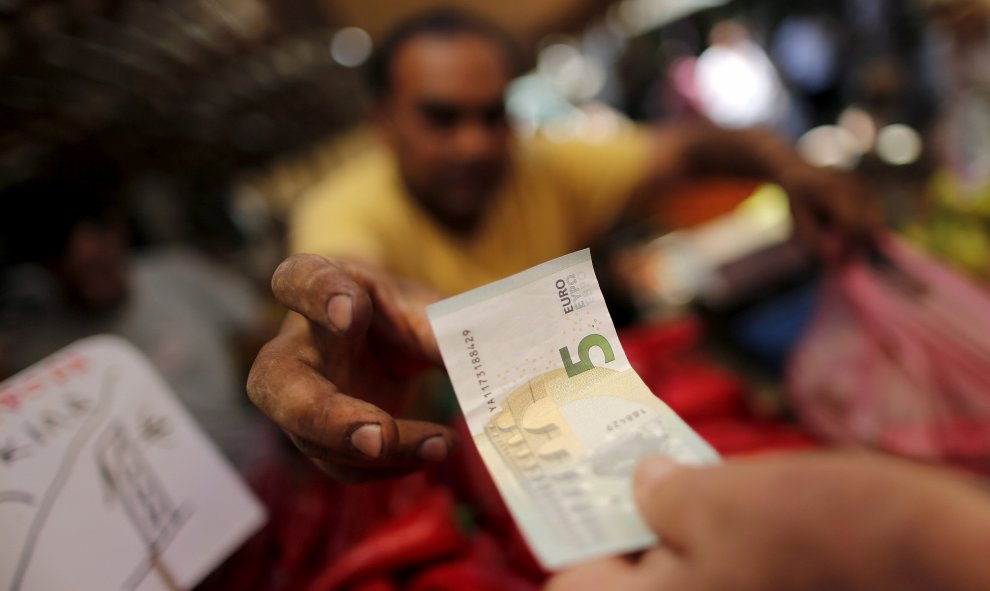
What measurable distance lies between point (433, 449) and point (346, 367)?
8cm

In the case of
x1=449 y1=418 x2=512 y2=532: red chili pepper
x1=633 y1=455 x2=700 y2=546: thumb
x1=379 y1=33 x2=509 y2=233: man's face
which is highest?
x1=379 y1=33 x2=509 y2=233: man's face

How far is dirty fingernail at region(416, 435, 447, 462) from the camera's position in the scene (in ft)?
1.13

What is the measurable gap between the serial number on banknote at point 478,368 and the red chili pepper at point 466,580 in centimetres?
24

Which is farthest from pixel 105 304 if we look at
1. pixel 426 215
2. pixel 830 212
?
pixel 830 212

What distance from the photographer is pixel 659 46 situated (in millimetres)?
3252

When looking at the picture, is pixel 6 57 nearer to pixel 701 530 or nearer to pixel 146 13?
pixel 146 13

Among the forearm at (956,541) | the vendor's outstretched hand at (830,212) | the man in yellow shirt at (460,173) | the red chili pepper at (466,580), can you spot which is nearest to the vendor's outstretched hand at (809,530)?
the forearm at (956,541)

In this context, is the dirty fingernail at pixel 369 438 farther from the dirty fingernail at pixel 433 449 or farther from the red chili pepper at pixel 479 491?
the red chili pepper at pixel 479 491

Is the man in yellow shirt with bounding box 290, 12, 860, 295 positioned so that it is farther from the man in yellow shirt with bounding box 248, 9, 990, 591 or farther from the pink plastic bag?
the pink plastic bag

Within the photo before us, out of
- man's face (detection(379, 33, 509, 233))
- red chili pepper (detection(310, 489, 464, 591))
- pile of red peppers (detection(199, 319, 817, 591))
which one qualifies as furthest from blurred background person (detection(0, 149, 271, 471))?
man's face (detection(379, 33, 509, 233))

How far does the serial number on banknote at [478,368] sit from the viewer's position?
0.32 meters

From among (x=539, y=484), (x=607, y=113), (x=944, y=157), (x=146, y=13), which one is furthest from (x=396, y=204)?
(x=607, y=113)

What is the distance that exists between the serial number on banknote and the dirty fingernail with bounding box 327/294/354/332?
72mm

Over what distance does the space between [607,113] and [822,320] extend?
2995 millimetres
